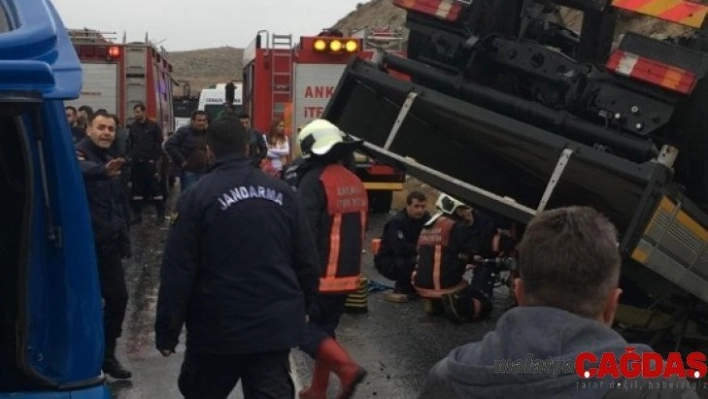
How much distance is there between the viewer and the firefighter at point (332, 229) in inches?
214

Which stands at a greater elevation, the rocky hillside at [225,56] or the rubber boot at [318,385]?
the rubber boot at [318,385]

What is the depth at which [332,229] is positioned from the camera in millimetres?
5496

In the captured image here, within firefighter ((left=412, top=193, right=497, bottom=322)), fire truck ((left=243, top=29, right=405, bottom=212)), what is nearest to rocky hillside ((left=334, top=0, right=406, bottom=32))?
fire truck ((left=243, top=29, right=405, bottom=212))

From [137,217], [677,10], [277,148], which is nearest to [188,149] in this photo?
[277,148]

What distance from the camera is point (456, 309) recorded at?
8.04 metres

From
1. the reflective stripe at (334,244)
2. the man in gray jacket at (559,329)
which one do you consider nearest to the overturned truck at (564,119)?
the reflective stripe at (334,244)

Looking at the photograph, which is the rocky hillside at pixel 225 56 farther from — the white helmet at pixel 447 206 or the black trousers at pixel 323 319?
the black trousers at pixel 323 319

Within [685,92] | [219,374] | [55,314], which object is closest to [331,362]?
[219,374]

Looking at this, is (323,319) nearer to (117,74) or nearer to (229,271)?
(229,271)

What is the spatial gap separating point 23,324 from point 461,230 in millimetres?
5799

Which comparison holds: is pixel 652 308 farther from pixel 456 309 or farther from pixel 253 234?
pixel 253 234

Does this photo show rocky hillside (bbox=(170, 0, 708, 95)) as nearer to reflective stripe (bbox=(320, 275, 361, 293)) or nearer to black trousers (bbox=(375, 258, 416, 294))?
black trousers (bbox=(375, 258, 416, 294))

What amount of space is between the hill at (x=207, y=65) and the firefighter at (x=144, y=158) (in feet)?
197

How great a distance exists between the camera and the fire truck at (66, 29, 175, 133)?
53.0ft
